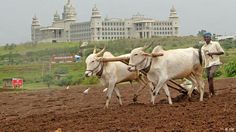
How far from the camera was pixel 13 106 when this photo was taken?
19016mm

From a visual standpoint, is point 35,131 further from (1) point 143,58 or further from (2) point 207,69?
(2) point 207,69

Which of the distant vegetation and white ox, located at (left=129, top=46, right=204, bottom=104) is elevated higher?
white ox, located at (left=129, top=46, right=204, bottom=104)

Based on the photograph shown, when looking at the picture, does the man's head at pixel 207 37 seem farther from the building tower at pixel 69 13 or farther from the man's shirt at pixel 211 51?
the building tower at pixel 69 13

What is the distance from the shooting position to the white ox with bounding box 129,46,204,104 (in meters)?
13.4

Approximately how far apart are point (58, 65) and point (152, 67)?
2095 inches

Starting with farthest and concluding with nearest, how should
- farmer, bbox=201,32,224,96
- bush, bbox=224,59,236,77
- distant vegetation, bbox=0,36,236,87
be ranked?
distant vegetation, bbox=0,36,236,87 → bush, bbox=224,59,236,77 → farmer, bbox=201,32,224,96

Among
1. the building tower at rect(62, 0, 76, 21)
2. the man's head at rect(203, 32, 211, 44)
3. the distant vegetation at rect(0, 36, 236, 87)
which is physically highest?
the building tower at rect(62, 0, 76, 21)

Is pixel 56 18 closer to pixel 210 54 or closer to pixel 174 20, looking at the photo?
pixel 174 20

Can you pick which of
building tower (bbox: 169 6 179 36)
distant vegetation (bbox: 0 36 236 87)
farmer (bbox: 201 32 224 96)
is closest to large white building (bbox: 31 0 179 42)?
building tower (bbox: 169 6 179 36)

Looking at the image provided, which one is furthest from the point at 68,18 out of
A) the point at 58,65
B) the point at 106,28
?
the point at 58,65

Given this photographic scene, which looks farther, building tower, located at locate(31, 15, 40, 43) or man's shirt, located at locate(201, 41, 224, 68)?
building tower, located at locate(31, 15, 40, 43)

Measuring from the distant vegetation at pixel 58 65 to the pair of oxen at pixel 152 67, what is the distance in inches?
608

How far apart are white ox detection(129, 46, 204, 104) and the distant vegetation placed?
15.5 meters

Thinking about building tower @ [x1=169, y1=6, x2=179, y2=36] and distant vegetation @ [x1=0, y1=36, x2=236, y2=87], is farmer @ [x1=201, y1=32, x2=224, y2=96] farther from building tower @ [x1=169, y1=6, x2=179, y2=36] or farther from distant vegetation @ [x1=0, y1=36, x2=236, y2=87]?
building tower @ [x1=169, y1=6, x2=179, y2=36]
